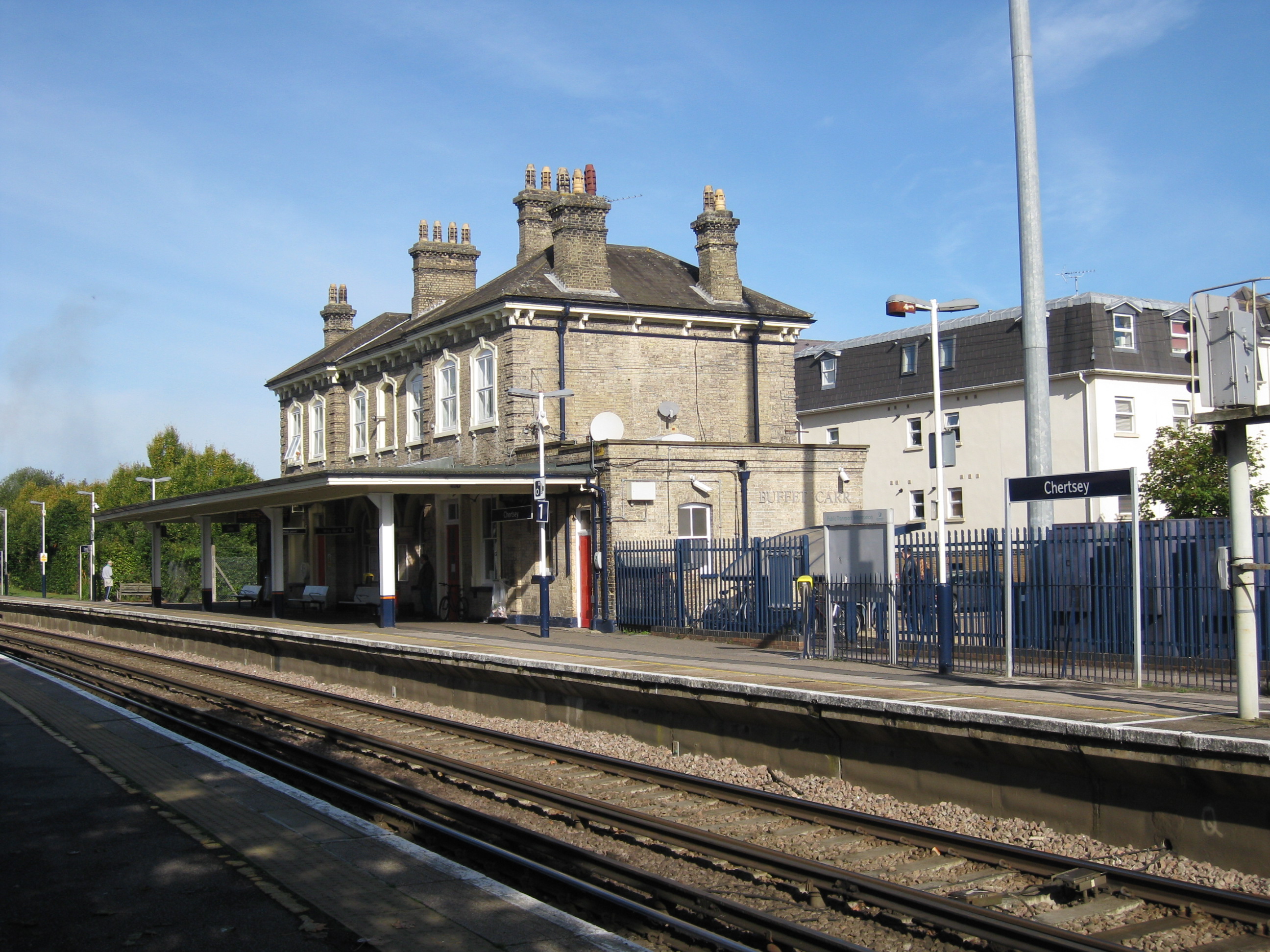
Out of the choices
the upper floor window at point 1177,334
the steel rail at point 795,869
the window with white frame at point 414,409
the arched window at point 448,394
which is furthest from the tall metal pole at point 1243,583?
the upper floor window at point 1177,334

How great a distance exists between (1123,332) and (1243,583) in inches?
1308

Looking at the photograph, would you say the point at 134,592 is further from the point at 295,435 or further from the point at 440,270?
the point at 440,270

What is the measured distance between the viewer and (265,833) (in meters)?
A: 7.70

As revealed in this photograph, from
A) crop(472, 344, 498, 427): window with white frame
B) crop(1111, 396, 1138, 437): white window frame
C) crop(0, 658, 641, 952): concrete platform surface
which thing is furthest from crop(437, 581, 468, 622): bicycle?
crop(1111, 396, 1138, 437): white window frame

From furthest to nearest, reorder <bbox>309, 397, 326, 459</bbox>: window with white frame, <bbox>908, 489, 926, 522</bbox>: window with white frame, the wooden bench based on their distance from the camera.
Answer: the wooden bench
<bbox>908, 489, 926, 522</bbox>: window with white frame
<bbox>309, 397, 326, 459</bbox>: window with white frame

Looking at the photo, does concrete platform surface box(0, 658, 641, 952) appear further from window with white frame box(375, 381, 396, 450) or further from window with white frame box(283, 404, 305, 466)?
window with white frame box(283, 404, 305, 466)

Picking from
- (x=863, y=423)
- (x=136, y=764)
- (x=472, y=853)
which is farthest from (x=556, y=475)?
(x=863, y=423)

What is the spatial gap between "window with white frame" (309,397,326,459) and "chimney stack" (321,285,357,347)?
225 inches

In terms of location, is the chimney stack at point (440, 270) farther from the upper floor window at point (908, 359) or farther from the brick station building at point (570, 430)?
the upper floor window at point (908, 359)

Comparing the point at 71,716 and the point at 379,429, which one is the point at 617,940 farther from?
the point at 379,429

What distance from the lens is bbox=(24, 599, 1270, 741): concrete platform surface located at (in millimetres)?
9367

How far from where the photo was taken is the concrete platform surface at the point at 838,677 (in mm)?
9367

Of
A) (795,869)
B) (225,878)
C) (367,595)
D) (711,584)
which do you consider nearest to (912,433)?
(367,595)

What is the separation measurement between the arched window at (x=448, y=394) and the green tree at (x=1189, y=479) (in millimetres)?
17401
